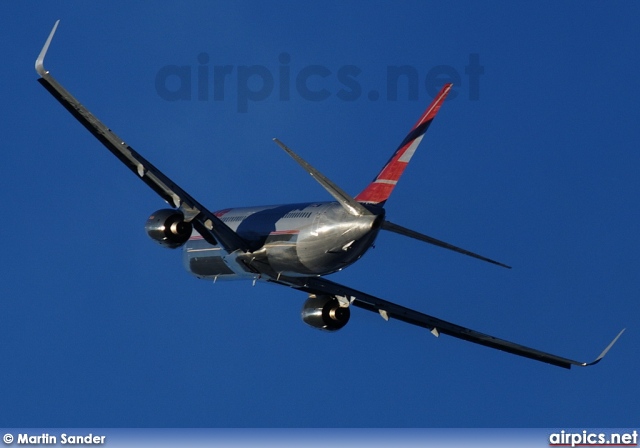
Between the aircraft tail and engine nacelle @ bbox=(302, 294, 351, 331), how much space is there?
7994mm

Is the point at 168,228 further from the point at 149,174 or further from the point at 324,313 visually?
the point at 324,313

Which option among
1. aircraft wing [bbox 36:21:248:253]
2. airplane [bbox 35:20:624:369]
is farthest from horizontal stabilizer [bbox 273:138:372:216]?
aircraft wing [bbox 36:21:248:253]

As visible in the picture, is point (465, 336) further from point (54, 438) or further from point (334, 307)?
point (54, 438)

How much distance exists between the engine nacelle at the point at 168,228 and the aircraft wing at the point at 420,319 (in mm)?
7827

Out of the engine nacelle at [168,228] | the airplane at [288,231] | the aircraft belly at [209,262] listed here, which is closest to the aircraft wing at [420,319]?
the airplane at [288,231]

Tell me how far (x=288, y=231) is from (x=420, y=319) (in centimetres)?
1174

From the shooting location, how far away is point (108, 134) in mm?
64188

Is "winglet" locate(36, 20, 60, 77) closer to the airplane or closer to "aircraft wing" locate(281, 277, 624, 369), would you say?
the airplane

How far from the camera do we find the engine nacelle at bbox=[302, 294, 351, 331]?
72.0 meters

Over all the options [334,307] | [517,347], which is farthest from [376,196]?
[517,347]

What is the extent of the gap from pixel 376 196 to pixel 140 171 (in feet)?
35.4

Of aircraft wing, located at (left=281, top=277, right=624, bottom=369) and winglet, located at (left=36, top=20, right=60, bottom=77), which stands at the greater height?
winglet, located at (left=36, top=20, right=60, bottom=77)

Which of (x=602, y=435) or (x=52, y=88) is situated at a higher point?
(x=52, y=88)

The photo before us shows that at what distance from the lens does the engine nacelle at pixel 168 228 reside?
217 ft
